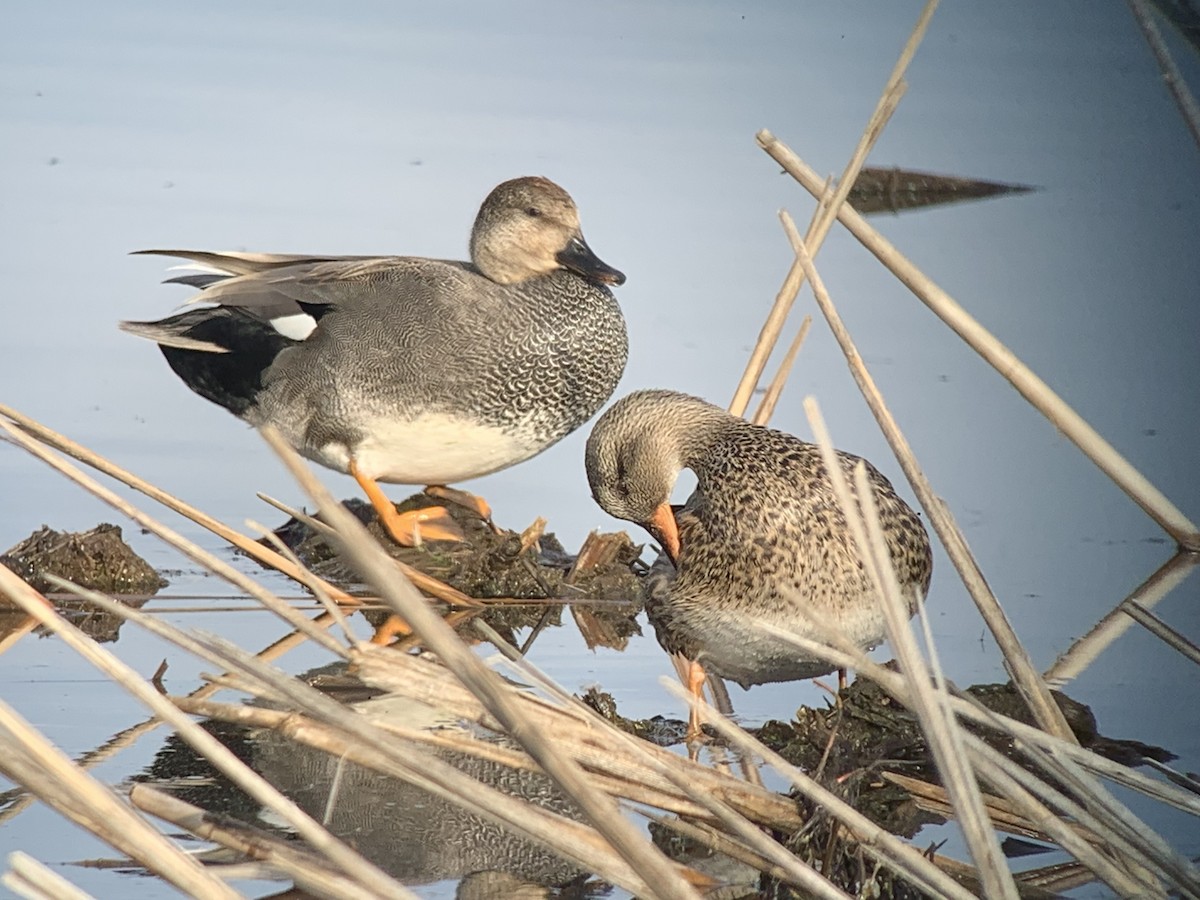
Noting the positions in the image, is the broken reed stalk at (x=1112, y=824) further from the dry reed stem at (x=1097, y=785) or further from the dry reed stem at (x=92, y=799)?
the dry reed stem at (x=92, y=799)

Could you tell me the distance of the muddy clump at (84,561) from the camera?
430 cm

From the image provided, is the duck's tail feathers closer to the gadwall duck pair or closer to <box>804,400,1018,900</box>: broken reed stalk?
the gadwall duck pair

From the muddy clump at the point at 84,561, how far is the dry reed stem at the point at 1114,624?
2.20 metres

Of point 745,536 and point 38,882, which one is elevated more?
point 38,882

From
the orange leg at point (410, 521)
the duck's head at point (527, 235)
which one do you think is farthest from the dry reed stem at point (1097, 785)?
the duck's head at point (527, 235)

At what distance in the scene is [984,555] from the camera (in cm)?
466

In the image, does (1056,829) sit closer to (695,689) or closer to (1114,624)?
(695,689)

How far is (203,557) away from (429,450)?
9.90 ft

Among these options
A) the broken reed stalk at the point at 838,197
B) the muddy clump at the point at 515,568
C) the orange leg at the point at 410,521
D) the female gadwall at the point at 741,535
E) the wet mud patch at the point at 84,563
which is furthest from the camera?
the orange leg at the point at 410,521

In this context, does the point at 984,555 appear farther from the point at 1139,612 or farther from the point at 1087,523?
the point at 1139,612

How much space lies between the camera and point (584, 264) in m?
5.49

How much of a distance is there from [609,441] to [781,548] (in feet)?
1.76

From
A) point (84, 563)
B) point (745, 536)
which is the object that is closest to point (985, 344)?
point (745, 536)

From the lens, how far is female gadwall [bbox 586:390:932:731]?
3.34 metres
